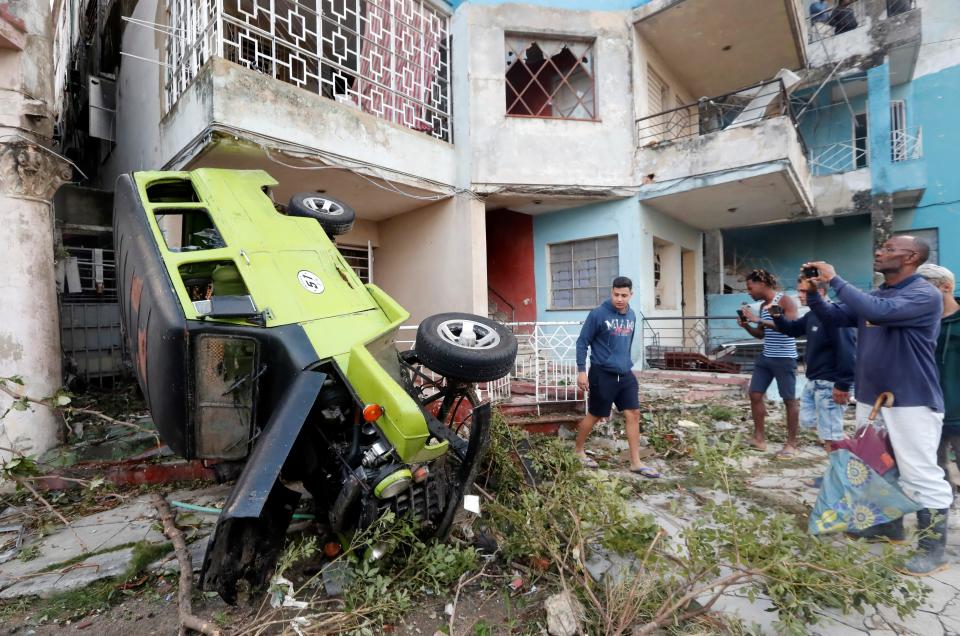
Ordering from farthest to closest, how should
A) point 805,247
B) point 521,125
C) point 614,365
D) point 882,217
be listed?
point 805,247 → point 882,217 → point 521,125 → point 614,365

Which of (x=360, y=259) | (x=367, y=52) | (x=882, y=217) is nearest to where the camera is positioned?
(x=367, y=52)

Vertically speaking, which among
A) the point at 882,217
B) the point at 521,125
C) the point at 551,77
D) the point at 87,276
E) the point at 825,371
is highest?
the point at 551,77

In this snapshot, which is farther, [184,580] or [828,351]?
[828,351]

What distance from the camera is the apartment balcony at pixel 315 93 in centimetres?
571

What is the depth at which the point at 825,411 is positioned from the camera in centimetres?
407

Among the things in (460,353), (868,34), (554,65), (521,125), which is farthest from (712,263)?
(460,353)

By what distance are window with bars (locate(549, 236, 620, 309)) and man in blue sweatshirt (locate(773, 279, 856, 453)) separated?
5.00m

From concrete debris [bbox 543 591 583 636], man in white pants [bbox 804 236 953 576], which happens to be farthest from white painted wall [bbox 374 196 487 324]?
concrete debris [bbox 543 591 583 636]

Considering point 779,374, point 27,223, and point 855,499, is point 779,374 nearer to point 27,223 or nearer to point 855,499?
point 855,499

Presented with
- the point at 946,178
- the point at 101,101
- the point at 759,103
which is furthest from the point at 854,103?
the point at 101,101

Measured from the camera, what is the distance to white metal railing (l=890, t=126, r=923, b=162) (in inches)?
428

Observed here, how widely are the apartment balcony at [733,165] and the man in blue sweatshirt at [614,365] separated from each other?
17.5 feet

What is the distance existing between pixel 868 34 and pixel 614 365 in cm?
1233

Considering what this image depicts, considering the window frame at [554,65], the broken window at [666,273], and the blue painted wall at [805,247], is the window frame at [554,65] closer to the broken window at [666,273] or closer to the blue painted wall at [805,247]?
the broken window at [666,273]
